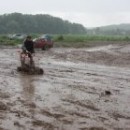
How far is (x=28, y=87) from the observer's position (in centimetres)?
1458

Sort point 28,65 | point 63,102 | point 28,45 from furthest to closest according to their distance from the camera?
1. point 28,45
2. point 28,65
3. point 63,102

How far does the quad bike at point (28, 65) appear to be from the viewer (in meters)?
18.6

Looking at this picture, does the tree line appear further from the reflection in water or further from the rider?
the reflection in water

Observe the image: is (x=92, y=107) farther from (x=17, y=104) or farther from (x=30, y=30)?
(x=30, y=30)

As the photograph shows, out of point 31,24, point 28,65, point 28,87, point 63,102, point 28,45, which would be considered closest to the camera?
point 63,102

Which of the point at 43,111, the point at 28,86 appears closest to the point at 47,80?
the point at 28,86

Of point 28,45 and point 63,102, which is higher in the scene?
point 28,45

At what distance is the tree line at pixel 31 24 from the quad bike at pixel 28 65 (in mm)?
108466

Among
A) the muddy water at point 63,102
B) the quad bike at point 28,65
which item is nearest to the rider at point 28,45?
the quad bike at point 28,65

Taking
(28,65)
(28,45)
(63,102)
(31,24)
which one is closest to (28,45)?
(28,45)

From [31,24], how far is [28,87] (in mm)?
125511

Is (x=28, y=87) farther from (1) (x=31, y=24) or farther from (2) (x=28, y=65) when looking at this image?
(1) (x=31, y=24)

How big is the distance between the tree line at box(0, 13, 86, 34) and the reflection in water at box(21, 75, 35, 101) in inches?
4354

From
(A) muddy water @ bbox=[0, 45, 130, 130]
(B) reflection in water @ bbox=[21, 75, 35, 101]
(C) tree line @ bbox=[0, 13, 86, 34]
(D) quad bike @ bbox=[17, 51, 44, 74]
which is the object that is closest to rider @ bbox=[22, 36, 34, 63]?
(D) quad bike @ bbox=[17, 51, 44, 74]
